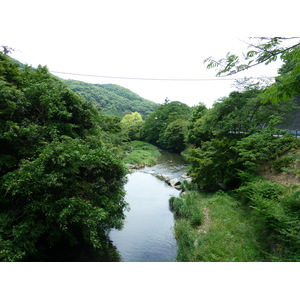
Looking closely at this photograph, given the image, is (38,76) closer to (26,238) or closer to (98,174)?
(98,174)

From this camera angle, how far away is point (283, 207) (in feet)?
14.8

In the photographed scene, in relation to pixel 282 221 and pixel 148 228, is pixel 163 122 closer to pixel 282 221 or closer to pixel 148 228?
pixel 148 228

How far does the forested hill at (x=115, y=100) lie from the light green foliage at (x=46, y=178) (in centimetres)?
4046

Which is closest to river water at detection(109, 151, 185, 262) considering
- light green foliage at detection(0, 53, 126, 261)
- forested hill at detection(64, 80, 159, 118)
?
light green foliage at detection(0, 53, 126, 261)

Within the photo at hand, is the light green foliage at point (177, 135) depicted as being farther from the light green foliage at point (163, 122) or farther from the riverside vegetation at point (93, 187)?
the riverside vegetation at point (93, 187)

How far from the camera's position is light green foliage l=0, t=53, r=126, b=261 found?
3.71 metres

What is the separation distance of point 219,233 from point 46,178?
5.25 m

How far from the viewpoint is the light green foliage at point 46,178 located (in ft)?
12.2

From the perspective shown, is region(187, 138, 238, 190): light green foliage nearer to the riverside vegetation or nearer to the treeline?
the treeline

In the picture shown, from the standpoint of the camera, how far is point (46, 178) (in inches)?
149

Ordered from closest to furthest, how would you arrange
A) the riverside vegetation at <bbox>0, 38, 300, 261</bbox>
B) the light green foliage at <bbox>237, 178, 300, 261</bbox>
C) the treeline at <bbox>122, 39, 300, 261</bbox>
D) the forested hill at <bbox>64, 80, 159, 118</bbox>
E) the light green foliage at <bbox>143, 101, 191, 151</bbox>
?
the riverside vegetation at <bbox>0, 38, 300, 261</bbox>
the light green foliage at <bbox>237, 178, 300, 261</bbox>
the treeline at <bbox>122, 39, 300, 261</bbox>
the light green foliage at <bbox>143, 101, 191, 151</bbox>
the forested hill at <bbox>64, 80, 159, 118</bbox>

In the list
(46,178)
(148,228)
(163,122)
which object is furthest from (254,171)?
(163,122)

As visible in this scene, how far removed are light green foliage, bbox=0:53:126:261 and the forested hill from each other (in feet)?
133

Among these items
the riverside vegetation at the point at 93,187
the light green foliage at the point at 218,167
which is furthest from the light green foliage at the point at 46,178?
the light green foliage at the point at 218,167
